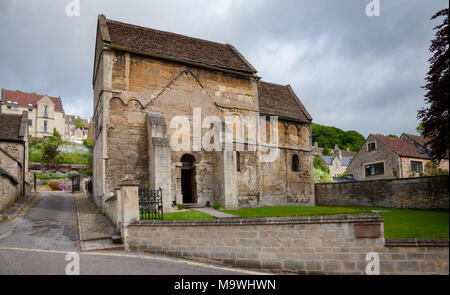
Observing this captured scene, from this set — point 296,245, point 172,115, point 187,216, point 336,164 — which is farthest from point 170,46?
point 336,164

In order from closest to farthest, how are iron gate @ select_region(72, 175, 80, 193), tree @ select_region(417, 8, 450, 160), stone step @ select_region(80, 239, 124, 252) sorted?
tree @ select_region(417, 8, 450, 160) < stone step @ select_region(80, 239, 124, 252) < iron gate @ select_region(72, 175, 80, 193)

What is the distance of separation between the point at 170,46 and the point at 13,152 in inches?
547

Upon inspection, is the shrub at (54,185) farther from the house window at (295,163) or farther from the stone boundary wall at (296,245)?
the stone boundary wall at (296,245)

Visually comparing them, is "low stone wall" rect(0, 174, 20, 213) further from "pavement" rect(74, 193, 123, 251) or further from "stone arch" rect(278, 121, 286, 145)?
"stone arch" rect(278, 121, 286, 145)

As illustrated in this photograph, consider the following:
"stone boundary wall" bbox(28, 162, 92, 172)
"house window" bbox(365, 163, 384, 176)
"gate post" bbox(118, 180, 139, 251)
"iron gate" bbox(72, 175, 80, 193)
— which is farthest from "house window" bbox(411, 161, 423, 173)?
"stone boundary wall" bbox(28, 162, 92, 172)

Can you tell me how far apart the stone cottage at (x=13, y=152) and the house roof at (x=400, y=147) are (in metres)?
35.8

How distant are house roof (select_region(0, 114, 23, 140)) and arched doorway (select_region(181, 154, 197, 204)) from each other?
43.5 ft

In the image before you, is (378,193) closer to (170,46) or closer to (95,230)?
(170,46)

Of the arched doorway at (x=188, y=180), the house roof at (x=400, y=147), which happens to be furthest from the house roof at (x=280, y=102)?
the house roof at (x=400, y=147)

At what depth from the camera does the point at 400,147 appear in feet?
123

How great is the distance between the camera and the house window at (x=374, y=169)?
127 ft

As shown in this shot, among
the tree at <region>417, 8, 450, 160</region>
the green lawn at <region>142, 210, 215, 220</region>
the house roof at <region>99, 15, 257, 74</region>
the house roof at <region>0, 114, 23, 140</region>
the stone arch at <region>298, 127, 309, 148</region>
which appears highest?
the house roof at <region>99, 15, 257, 74</region>

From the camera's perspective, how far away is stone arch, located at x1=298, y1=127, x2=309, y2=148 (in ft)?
89.0
